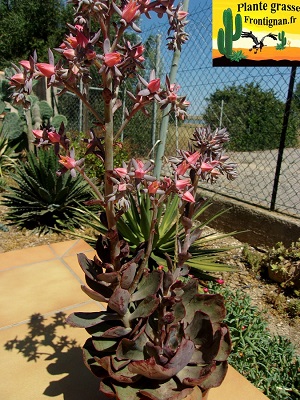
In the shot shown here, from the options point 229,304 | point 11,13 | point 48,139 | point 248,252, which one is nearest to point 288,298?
point 248,252

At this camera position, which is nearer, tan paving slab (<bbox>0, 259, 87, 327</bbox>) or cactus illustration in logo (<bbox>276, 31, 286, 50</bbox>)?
tan paving slab (<bbox>0, 259, 87, 327</bbox>)

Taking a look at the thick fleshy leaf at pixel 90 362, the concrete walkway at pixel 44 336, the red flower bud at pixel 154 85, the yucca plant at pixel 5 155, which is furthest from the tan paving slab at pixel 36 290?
the yucca plant at pixel 5 155

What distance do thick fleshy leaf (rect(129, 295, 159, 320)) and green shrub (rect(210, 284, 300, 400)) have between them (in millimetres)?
869

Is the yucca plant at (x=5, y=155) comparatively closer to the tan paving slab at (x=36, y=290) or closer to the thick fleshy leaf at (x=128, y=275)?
the tan paving slab at (x=36, y=290)

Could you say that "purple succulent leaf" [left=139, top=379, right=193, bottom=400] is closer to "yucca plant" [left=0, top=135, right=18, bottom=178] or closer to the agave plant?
the agave plant

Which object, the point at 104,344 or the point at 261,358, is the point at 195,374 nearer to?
the point at 104,344

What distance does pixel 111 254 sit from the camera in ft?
4.37

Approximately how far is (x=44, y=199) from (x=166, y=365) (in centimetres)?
300

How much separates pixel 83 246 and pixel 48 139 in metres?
2.26

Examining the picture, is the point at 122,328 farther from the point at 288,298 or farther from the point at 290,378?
the point at 288,298

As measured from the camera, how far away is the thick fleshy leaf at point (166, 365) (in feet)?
3.79

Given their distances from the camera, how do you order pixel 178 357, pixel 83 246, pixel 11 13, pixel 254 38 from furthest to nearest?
pixel 11 13 → pixel 254 38 → pixel 83 246 → pixel 178 357

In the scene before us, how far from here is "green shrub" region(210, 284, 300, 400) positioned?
1.77m

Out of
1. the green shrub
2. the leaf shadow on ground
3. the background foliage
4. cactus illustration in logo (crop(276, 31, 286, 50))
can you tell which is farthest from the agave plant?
the background foliage
